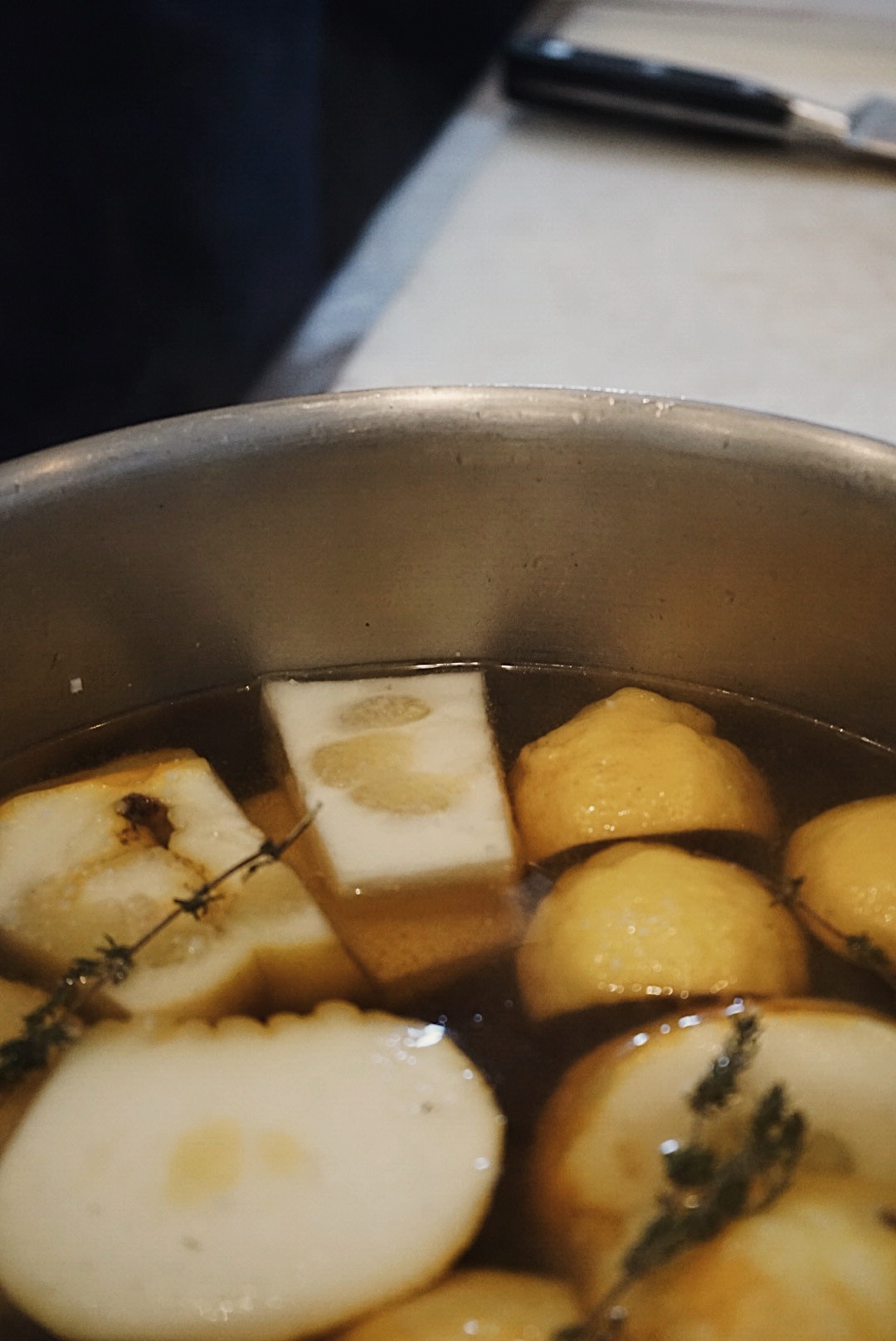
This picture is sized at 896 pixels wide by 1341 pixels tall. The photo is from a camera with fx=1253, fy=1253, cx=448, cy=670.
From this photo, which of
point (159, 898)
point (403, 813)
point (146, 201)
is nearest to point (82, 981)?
point (159, 898)

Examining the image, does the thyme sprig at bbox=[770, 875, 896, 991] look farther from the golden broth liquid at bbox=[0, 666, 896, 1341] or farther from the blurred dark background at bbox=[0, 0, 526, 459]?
the blurred dark background at bbox=[0, 0, 526, 459]

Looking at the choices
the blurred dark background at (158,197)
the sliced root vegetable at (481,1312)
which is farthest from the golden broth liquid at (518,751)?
the blurred dark background at (158,197)

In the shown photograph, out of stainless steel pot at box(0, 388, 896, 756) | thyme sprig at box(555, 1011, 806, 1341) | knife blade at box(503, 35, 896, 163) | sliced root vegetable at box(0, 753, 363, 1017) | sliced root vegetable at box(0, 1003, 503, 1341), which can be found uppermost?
knife blade at box(503, 35, 896, 163)

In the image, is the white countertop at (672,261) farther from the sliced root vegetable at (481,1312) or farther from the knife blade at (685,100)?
the sliced root vegetable at (481,1312)

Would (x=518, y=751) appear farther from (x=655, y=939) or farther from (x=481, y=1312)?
(x=481, y=1312)

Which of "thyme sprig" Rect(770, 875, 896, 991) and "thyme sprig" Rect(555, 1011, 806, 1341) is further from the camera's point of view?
"thyme sprig" Rect(770, 875, 896, 991)

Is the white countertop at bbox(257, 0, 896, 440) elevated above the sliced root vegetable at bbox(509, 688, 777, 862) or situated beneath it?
elevated above

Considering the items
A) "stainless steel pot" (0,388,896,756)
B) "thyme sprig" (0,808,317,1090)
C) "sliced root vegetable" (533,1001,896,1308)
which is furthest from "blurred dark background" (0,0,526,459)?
"sliced root vegetable" (533,1001,896,1308)
